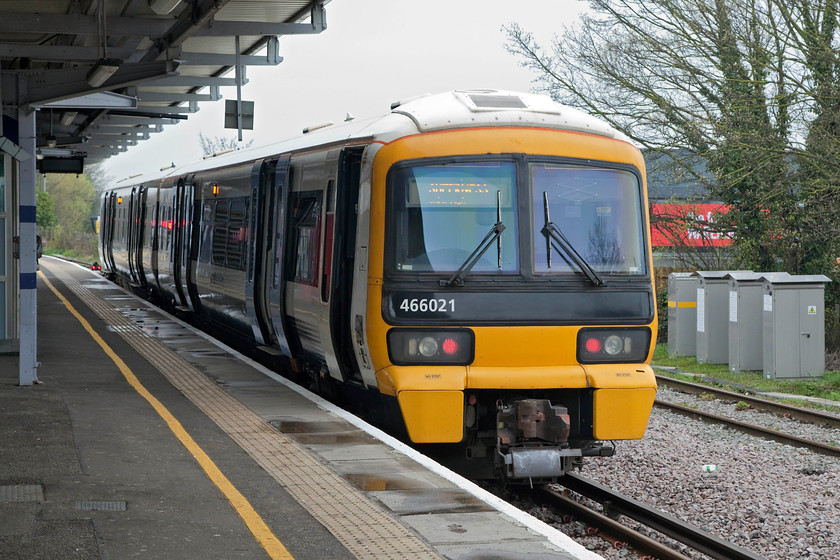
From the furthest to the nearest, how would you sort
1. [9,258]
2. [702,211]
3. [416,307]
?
1. [702,211]
2. [9,258]
3. [416,307]

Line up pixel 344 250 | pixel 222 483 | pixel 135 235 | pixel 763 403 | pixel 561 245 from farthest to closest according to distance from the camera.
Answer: pixel 135 235 → pixel 763 403 → pixel 344 250 → pixel 561 245 → pixel 222 483

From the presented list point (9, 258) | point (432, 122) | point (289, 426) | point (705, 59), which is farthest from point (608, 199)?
point (705, 59)

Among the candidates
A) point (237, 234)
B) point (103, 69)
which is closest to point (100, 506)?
point (103, 69)

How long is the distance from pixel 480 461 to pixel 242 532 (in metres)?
3.24

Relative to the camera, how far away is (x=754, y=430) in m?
12.1

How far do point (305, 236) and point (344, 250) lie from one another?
1331mm

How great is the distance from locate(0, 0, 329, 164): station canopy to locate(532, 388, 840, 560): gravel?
603 cm

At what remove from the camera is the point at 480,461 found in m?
8.87

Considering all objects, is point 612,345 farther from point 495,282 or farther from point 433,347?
point 433,347

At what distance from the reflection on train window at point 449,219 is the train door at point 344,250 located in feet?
2.74

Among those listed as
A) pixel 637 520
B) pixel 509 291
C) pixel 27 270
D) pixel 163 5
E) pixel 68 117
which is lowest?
pixel 637 520

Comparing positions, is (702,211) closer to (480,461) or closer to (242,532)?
(480,461)

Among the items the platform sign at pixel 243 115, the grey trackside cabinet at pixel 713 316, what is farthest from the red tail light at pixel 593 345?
the platform sign at pixel 243 115

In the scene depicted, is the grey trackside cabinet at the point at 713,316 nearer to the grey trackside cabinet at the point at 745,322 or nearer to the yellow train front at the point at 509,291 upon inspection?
the grey trackside cabinet at the point at 745,322
